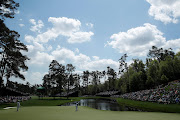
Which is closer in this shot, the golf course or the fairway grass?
the fairway grass

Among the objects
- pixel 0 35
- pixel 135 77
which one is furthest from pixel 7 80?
pixel 135 77

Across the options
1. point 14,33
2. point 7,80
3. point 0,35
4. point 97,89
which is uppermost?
point 14,33

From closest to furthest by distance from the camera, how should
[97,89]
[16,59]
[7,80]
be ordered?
[16,59] < [7,80] < [97,89]

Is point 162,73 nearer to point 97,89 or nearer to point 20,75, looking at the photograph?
point 20,75

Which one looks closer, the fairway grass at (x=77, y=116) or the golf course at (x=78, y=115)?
the fairway grass at (x=77, y=116)

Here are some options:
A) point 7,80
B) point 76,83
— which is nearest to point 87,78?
point 76,83

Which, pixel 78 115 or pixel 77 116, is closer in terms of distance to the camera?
pixel 77 116

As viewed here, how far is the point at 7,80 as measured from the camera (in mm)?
27312

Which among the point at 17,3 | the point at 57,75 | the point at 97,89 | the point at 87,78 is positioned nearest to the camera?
the point at 17,3

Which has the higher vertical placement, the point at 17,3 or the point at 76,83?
the point at 17,3

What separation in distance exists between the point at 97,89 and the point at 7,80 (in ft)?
192

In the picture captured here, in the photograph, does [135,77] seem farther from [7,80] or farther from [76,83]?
[76,83]

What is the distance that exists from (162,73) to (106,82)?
47.4 metres

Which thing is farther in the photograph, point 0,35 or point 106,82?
point 106,82
